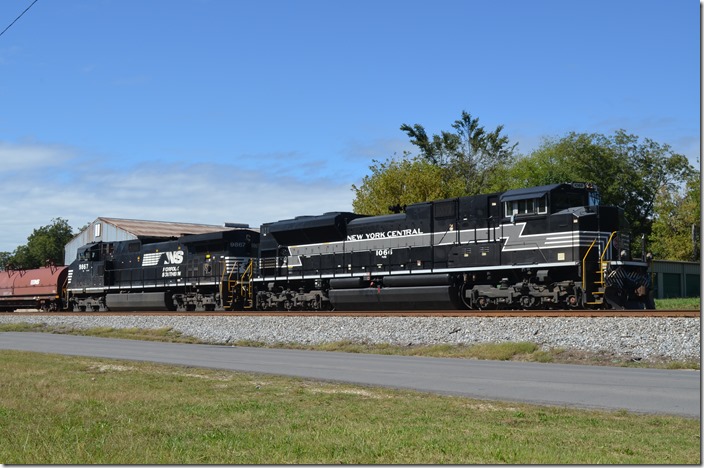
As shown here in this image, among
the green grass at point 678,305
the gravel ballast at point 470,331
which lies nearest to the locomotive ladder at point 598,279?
the gravel ballast at point 470,331

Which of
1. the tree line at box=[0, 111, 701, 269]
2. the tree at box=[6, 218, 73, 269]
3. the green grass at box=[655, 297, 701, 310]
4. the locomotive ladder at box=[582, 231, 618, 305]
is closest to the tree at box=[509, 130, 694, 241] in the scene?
the tree line at box=[0, 111, 701, 269]

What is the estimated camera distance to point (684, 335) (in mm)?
17516

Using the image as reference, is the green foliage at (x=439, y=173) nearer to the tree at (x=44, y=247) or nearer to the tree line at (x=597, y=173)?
the tree line at (x=597, y=173)

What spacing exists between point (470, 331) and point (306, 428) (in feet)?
43.0

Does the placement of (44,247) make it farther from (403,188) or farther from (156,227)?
(403,188)

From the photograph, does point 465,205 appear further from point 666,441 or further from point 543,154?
point 543,154

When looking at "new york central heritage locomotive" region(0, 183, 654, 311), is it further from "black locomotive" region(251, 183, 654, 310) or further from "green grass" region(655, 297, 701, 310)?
"green grass" region(655, 297, 701, 310)

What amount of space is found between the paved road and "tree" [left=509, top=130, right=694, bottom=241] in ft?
163

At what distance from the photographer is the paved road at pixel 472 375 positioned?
1180 cm

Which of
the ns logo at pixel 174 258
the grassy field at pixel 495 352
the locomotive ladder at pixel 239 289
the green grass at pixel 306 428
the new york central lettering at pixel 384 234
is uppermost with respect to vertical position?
the new york central lettering at pixel 384 234

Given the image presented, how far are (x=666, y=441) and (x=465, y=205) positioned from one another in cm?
1889

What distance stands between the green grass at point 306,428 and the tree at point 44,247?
3610 inches

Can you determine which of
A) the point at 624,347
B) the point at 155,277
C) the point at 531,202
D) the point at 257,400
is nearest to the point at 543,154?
the point at 155,277

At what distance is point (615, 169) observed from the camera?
69312 millimetres
